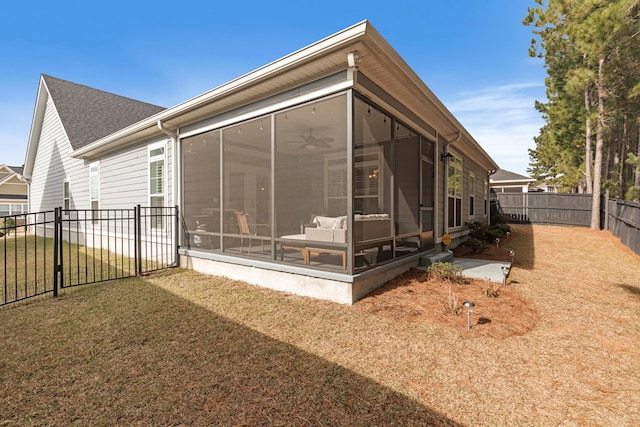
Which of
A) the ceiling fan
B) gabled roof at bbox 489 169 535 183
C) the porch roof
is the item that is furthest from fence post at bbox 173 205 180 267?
gabled roof at bbox 489 169 535 183

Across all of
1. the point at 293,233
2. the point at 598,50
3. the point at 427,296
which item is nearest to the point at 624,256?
the point at 598,50

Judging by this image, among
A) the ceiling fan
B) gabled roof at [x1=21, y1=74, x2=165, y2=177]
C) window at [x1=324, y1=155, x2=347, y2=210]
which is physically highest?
gabled roof at [x1=21, y1=74, x2=165, y2=177]

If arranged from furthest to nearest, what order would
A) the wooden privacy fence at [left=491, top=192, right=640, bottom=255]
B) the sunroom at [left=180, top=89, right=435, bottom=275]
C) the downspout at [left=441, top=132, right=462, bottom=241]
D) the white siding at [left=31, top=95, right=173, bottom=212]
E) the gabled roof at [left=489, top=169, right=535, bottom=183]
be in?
the gabled roof at [left=489, top=169, right=535, bottom=183] < the wooden privacy fence at [left=491, top=192, right=640, bottom=255] < the white siding at [left=31, top=95, right=173, bottom=212] < the downspout at [left=441, top=132, right=462, bottom=241] < the sunroom at [left=180, top=89, right=435, bottom=275]

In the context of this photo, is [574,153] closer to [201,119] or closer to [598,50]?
[598,50]

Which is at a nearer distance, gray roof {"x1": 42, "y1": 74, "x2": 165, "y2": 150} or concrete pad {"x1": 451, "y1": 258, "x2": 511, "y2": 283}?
concrete pad {"x1": 451, "y1": 258, "x2": 511, "y2": 283}

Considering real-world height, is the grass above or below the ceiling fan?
below

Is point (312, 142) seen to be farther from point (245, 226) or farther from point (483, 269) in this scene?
point (483, 269)

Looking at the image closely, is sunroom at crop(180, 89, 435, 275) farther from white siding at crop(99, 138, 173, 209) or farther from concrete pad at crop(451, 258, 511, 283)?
white siding at crop(99, 138, 173, 209)

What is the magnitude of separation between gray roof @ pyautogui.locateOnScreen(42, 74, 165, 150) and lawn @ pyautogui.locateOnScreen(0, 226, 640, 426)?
9.60 metres

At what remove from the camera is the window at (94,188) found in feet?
31.0

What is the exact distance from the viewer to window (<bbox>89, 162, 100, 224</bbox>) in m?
9.45

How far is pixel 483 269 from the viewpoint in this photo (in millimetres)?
5637

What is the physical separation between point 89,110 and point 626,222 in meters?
19.6

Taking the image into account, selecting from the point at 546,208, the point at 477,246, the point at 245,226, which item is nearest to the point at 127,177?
the point at 245,226
